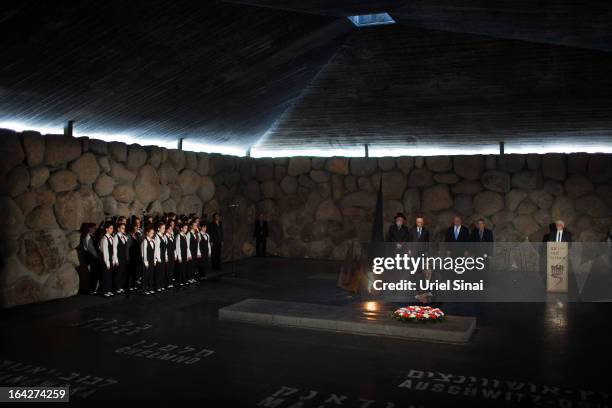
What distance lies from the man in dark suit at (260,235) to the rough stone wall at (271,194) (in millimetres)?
211

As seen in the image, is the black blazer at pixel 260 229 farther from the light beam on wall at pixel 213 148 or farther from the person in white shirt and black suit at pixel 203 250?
the person in white shirt and black suit at pixel 203 250

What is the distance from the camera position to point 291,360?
249 inches

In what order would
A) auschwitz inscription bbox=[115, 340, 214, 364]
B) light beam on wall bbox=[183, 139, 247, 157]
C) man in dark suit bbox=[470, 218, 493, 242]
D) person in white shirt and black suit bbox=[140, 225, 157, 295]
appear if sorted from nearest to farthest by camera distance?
auschwitz inscription bbox=[115, 340, 214, 364], person in white shirt and black suit bbox=[140, 225, 157, 295], man in dark suit bbox=[470, 218, 493, 242], light beam on wall bbox=[183, 139, 247, 157]

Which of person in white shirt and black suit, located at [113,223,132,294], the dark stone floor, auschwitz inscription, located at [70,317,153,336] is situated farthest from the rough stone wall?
auschwitz inscription, located at [70,317,153,336]

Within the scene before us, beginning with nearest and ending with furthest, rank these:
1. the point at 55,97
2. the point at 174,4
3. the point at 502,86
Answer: the point at 174,4, the point at 55,97, the point at 502,86

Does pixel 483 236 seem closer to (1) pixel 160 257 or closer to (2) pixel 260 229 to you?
(1) pixel 160 257

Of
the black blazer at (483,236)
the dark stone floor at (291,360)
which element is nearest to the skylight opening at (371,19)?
the black blazer at (483,236)

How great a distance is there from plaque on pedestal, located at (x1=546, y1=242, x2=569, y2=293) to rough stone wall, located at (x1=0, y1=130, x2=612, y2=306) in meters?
3.24

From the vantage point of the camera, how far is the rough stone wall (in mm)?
9562

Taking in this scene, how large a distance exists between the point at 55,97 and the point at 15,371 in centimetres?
512

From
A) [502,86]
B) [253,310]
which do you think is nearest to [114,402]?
[253,310]

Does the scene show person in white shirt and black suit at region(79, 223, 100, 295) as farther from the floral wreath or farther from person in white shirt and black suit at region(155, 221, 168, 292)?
the floral wreath

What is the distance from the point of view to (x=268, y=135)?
16.2 m

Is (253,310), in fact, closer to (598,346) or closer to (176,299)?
(176,299)
